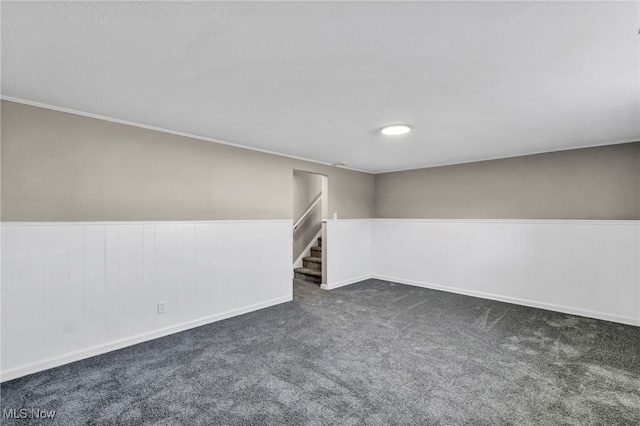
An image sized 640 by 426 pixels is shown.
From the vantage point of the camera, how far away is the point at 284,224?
4.35 m

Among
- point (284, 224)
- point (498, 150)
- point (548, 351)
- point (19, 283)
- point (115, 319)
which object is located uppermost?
point (498, 150)

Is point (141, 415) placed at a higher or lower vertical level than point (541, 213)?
lower

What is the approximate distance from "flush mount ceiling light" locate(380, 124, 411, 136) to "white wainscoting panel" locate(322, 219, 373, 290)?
2.29m

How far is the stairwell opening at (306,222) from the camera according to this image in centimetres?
623

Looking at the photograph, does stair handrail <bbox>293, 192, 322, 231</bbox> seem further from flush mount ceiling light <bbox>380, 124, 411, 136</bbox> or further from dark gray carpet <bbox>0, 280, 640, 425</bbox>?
flush mount ceiling light <bbox>380, 124, 411, 136</bbox>

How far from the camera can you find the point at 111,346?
9.04 ft

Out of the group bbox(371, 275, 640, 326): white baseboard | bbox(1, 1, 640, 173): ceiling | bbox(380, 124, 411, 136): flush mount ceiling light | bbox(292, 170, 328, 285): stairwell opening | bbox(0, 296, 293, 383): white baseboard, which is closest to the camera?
bbox(1, 1, 640, 173): ceiling

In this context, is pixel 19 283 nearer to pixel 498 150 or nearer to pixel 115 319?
pixel 115 319

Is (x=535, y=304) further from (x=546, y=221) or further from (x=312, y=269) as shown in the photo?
(x=312, y=269)

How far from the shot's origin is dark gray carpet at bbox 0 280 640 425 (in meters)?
1.91

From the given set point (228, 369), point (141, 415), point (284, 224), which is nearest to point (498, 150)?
point (284, 224)

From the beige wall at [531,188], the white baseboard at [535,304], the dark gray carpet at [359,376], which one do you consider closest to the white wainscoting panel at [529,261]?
the white baseboard at [535,304]

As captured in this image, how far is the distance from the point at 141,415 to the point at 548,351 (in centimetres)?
338

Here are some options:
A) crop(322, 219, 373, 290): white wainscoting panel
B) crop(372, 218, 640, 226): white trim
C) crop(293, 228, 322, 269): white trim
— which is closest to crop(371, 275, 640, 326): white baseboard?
crop(322, 219, 373, 290): white wainscoting panel
